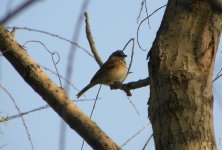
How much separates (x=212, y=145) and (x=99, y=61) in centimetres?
182

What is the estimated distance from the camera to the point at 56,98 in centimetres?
254

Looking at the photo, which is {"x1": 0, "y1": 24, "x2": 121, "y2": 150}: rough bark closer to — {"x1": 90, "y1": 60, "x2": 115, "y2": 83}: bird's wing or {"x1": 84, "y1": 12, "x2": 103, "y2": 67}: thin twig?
{"x1": 84, "y1": 12, "x2": 103, "y2": 67}: thin twig

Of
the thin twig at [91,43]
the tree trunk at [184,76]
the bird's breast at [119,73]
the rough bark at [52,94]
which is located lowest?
the tree trunk at [184,76]

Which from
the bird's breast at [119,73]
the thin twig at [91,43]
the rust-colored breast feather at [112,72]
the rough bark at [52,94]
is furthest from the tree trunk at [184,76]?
the bird's breast at [119,73]

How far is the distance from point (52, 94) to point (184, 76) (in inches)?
36.3

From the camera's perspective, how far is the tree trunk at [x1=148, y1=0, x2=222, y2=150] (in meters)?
1.94

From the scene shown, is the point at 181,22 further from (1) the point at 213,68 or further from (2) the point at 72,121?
(2) the point at 72,121

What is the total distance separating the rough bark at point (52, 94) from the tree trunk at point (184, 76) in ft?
1.49

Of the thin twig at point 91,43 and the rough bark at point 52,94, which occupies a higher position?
the thin twig at point 91,43

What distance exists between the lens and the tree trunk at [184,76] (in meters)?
1.94

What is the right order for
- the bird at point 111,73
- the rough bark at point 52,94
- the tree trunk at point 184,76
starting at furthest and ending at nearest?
the bird at point 111,73
the rough bark at point 52,94
the tree trunk at point 184,76

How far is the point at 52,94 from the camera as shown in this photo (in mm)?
2559

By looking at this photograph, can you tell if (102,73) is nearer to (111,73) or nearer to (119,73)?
(111,73)

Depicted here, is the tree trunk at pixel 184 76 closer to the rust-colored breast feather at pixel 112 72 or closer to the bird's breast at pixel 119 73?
the rust-colored breast feather at pixel 112 72
